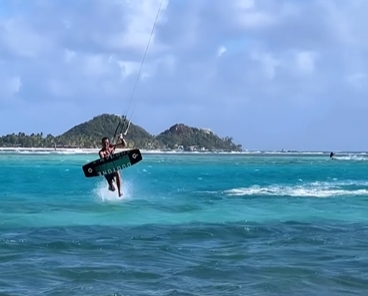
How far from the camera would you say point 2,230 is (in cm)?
1609

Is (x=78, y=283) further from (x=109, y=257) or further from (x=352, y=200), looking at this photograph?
(x=352, y=200)

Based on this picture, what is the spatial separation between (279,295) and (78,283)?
282cm

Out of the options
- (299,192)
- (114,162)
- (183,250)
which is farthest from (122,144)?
(299,192)

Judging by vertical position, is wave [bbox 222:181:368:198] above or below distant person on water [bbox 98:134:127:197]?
below

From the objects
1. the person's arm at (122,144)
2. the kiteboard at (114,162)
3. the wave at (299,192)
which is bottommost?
the wave at (299,192)

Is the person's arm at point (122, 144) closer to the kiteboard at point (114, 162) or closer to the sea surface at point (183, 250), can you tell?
the kiteboard at point (114, 162)

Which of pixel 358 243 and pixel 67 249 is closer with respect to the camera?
pixel 67 249

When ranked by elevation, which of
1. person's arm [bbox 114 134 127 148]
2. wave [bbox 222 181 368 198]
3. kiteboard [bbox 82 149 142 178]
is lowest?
wave [bbox 222 181 368 198]

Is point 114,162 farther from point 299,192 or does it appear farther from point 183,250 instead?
point 299,192

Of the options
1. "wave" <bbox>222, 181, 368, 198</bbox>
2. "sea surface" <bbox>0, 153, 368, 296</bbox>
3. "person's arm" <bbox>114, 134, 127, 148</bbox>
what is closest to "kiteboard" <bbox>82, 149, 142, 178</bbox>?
"person's arm" <bbox>114, 134, 127, 148</bbox>

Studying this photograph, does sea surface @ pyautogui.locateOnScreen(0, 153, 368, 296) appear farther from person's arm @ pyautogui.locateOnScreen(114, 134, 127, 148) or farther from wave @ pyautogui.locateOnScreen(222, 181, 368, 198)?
wave @ pyautogui.locateOnScreen(222, 181, 368, 198)

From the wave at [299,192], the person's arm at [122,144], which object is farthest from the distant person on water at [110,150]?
the wave at [299,192]

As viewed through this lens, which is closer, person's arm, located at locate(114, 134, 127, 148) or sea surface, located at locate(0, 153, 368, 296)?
sea surface, located at locate(0, 153, 368, 296)

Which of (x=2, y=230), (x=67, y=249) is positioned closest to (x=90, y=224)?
(x=2, y=230)
